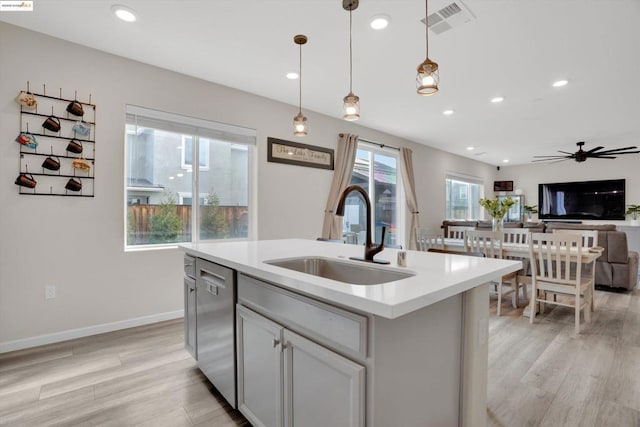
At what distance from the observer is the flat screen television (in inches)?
313

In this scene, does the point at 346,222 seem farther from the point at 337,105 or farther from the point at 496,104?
the point at 496,104

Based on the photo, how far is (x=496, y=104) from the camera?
4.36m

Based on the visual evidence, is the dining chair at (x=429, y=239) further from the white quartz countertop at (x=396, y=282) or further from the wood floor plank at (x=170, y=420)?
the wood floor plank at (x=170, y=420)

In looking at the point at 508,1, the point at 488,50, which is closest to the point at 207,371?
the point at 508,1

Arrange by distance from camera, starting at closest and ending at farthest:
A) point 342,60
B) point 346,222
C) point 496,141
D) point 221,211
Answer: point 342,60 < point 221,211 < point 346,222 < point 496,141

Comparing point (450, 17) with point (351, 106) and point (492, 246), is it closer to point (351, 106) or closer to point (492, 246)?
point (351, 106)

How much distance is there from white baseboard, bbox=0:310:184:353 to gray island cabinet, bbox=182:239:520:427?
6.89ft

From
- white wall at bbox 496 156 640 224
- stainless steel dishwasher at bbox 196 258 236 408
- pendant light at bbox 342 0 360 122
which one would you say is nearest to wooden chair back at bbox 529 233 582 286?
pendant light at bbox 342 0 360 122

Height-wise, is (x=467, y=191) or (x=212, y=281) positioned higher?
(x=467, y=191)

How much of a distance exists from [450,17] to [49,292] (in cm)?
404

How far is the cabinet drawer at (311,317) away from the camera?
1.00 m

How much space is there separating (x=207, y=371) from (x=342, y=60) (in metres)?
2.92

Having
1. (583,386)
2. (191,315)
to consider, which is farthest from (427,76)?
(583,386)

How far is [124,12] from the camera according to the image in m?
2.38
